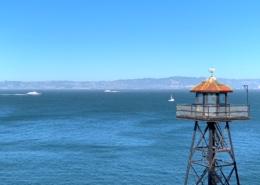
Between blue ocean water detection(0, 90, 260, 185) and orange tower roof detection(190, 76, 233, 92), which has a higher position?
orange tower roof detection(190, 76, 233, 92)

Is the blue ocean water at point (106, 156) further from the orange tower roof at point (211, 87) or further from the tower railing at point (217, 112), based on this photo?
the orange tower roof at point (211, 87)

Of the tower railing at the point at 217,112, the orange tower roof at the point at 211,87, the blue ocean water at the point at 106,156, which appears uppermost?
the orange tower roof at the point at 211,87

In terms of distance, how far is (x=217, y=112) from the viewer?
22844 mm

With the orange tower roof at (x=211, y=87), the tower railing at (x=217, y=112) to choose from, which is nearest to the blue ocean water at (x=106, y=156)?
the tower railing at (x=217, y=112)

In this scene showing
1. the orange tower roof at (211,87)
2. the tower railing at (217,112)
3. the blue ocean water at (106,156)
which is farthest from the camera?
the blue ocean water at (106,156)

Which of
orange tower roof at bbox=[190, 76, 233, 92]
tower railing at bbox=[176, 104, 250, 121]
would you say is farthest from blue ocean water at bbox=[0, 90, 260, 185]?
orange tower roof at bbox=[190, 76, 233, 92]

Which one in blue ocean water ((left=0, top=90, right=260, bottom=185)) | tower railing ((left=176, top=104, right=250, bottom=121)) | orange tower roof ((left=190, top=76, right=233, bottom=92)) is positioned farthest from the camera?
blue ocean water ((left=0, top=90, right=260, bottom=185))

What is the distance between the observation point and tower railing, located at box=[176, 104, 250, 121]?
74.9ft

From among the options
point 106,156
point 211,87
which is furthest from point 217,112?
point 106,156

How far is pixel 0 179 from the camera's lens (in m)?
41.6

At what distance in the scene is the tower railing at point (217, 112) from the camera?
22844mm

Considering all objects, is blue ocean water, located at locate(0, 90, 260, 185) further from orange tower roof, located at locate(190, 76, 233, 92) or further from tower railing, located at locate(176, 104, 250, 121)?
orange tower roof, located at locate(190, 76, 233, 92)

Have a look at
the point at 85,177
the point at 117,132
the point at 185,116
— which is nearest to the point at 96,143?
the point at 117,132

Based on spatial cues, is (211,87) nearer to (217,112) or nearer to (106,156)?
(217,112)
